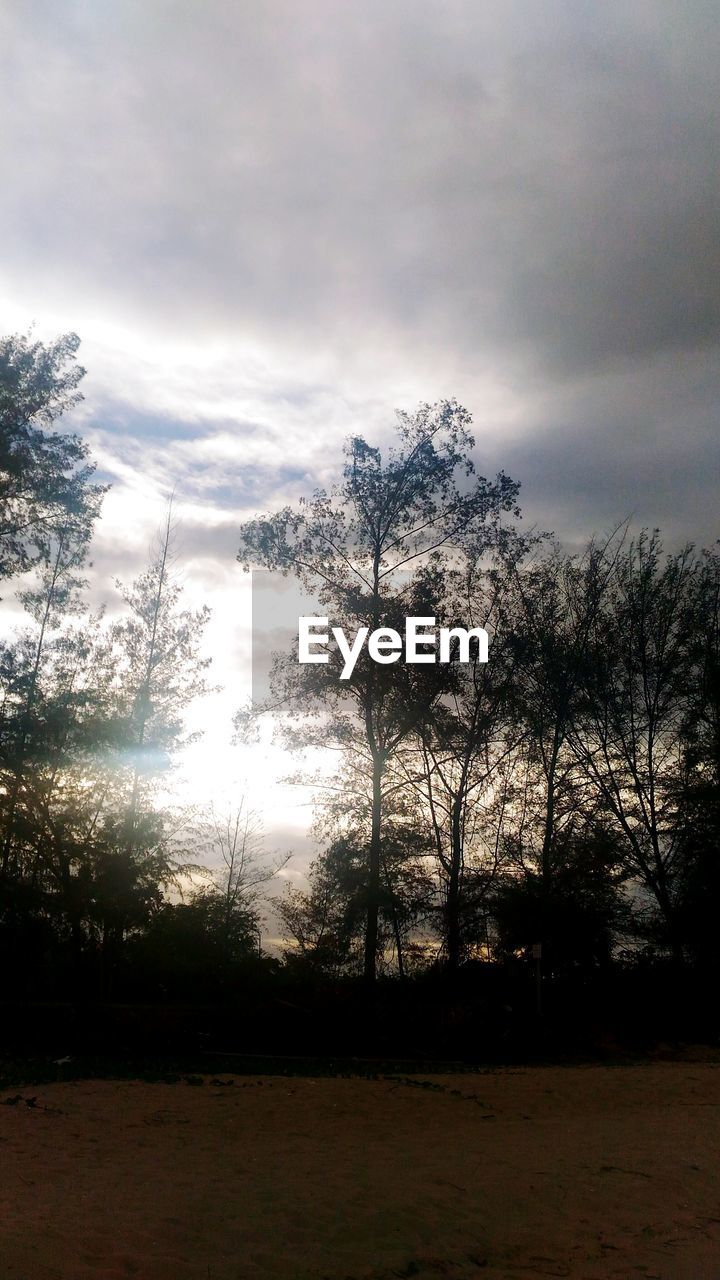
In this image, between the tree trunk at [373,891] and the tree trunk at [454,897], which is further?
the tree trunk at [454,897]

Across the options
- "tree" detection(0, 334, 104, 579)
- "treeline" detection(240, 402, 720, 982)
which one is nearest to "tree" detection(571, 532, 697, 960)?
"treeline" detection(240, 402, 720, 982)

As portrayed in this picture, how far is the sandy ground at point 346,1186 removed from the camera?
736cm

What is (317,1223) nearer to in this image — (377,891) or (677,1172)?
(677,1172)

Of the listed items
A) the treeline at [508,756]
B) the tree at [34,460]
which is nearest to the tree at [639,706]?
the treeline at [508,756]

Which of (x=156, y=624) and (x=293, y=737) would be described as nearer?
(x=293, y=737)

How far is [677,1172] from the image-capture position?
11047 millimetres

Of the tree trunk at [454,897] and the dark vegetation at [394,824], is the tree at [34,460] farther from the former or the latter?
the tree trunk at [454,897]

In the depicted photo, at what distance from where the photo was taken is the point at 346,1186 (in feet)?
31.0

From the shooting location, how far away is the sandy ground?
736cm

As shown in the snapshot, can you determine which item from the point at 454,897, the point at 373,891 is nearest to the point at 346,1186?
the point at 373,891

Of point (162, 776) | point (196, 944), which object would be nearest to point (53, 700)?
point (162, 776)

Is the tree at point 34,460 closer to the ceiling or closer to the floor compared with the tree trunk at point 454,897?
closer to the ceiling

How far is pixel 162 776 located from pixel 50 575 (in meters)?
9.27

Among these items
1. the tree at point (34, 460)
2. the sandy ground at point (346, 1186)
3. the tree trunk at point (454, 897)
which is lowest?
the sandy ground at point (346, 1186)
